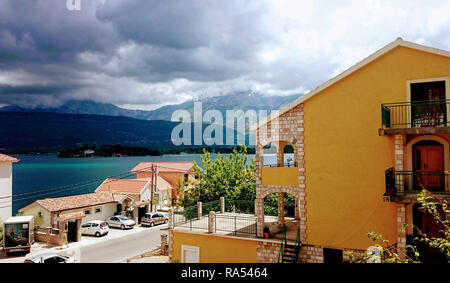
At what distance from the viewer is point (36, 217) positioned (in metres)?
28.6

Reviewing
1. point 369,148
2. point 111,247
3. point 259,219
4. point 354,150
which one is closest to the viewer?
point 369,148

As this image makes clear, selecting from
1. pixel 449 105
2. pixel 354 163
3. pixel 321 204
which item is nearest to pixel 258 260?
pixel 321 204

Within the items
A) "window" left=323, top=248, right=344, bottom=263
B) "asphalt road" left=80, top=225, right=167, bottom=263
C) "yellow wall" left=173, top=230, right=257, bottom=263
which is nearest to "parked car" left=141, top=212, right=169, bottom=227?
"asphalt road" left=80, top=225, right=167, bottom=263

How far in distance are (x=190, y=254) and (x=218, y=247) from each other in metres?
1.97

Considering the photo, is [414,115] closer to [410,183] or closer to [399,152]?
[399,152]

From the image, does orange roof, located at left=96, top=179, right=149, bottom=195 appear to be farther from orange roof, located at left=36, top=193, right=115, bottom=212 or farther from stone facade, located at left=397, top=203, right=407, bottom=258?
stone facade, located at left=397, top=203, right=407, bottom=258

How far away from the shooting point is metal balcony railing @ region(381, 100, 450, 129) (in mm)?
13500

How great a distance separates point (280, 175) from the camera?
669 inches

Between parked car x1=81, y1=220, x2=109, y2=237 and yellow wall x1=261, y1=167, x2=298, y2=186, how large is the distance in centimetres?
1789

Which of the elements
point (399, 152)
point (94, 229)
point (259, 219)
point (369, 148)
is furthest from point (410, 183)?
point (94, 229)

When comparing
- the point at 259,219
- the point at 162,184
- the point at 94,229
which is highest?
the point at 259,219

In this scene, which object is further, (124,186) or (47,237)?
→ (124,186)

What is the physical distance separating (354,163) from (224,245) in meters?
7.77
